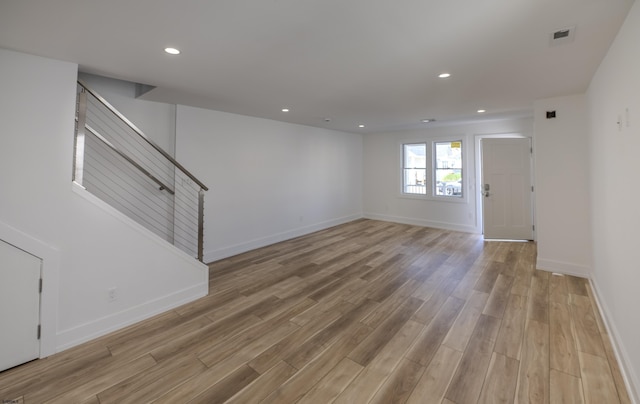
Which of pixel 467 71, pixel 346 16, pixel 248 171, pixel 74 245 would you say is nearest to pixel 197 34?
pixel 346 16

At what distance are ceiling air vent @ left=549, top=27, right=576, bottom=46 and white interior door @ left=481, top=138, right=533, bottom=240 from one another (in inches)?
147

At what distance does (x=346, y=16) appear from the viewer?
1733 mm

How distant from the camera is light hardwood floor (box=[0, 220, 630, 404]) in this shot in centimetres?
181

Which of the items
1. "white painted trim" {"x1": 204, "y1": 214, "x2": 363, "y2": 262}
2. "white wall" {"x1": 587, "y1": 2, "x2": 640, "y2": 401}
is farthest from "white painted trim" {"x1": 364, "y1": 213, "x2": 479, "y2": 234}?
"white wall" {"x1": 587, "y1": 2, "x2": 640, "y2": 401}

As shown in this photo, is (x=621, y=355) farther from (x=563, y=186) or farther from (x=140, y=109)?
(x=140, y=109)

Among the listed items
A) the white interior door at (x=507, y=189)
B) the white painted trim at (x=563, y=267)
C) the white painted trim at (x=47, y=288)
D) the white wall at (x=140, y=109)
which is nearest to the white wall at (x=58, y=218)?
the white painted trim at (x=47, y=288)

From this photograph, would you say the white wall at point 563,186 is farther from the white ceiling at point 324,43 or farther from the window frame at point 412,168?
the window frame at point 412,168

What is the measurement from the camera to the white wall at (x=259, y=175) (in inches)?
171

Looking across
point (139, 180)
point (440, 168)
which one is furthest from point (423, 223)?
point (139, 180)

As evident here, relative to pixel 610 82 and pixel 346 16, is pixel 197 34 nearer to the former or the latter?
pixel 346 16

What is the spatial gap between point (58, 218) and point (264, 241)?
10.7 ft

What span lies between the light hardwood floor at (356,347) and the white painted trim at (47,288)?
16cm

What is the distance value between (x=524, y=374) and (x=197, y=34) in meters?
3.35

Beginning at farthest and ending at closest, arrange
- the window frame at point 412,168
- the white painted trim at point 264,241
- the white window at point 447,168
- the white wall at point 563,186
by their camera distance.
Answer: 1. the window frame at point 412,168
2. the white window at point 447,168
3. the white painted trim at point 264,241
4. the white wall at point 563,186
